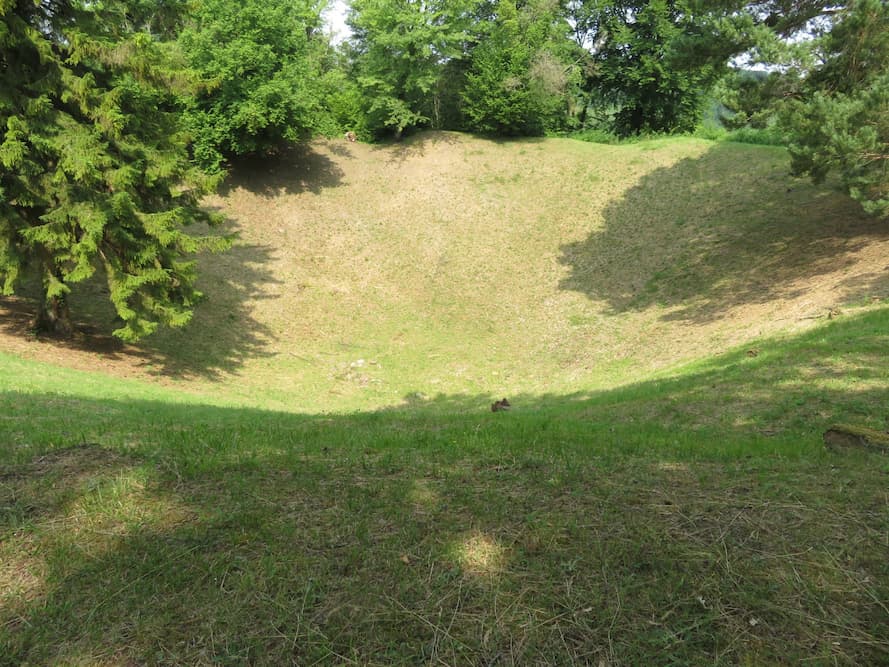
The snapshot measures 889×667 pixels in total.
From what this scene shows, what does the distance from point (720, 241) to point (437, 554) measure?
24.2 meters

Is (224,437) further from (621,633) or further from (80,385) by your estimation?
(80,385)

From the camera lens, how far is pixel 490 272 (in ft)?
90.1

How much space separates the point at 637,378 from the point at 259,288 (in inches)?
663

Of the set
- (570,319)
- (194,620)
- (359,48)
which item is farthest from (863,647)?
(359,48)

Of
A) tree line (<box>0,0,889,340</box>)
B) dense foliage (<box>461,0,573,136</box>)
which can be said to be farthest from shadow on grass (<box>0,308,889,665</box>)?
dense foliage (<box>461,0,573,136</box>)

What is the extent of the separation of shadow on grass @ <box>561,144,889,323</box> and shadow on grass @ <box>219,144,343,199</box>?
14854 millimetres

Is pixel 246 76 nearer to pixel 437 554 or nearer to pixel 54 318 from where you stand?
pixel 54 318

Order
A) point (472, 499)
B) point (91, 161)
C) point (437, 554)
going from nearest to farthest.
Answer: point (437, 554), point (472, 499), point (91, 161)

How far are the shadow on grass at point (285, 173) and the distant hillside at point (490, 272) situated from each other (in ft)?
0.37

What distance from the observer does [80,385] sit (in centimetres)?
→ 1312

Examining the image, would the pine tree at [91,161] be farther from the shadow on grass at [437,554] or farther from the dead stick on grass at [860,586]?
the dead stick on grass at [860,586]

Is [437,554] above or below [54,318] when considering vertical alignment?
above

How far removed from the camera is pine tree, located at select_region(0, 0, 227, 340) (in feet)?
45.2

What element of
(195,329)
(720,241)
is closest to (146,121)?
(195,329)
